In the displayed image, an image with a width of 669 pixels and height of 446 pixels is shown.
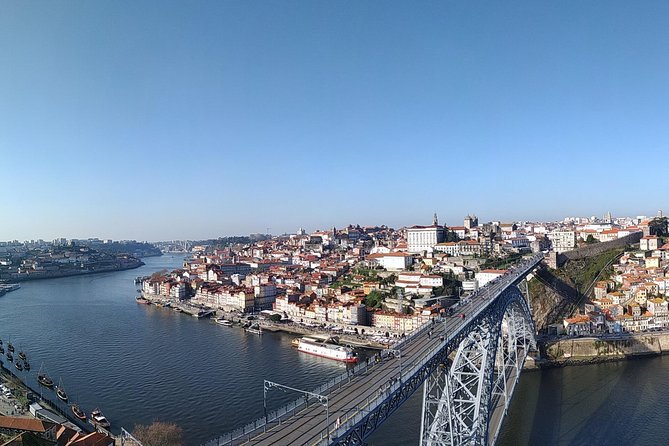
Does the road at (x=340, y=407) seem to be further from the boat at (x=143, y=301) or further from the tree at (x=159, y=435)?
the boat at (x=143, y=301)

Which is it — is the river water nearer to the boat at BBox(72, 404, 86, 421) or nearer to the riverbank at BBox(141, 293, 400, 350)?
the boat at BBox(72, 404, 86, 421)

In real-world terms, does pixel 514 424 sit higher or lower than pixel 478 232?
lower

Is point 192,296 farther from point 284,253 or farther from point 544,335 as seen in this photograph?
point 544,335

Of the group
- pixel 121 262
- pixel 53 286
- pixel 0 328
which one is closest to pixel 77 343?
pixel 0 328

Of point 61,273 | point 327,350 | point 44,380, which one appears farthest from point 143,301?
point 61,273

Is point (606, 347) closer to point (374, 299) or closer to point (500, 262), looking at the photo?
point (374, 299)

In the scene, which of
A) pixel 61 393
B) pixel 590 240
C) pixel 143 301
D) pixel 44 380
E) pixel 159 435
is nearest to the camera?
pixel 159 435
